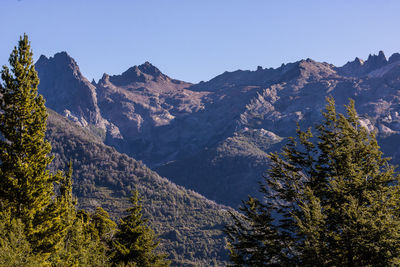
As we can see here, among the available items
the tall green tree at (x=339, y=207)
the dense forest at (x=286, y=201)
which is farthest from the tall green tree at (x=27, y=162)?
the tall green tree at (x=339, y=207)

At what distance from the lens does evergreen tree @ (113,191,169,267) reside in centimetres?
4028

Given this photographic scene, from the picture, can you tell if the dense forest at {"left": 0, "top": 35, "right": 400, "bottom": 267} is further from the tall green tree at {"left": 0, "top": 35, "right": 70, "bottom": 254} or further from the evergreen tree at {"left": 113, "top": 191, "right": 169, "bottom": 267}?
the evergreen tree at {"left": 113, "top": 191, "right": 169, "bottom": 267}

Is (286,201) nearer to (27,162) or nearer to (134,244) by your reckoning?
(27,162)

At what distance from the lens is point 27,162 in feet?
86.7

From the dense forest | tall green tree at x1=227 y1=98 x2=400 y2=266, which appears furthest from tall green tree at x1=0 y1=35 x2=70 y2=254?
tall green tree at x1=227 y1=98 x2=400 y2=266

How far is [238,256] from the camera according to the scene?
71.9 ft

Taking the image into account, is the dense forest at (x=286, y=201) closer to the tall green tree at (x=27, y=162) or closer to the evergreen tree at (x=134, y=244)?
the tall green tree at (x=27, y=162)

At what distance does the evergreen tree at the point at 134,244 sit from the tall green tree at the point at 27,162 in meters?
14.2

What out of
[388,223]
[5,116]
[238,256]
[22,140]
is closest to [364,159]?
[388,223]

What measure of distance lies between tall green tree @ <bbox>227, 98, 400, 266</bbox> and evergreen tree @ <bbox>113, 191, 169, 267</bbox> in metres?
20.2

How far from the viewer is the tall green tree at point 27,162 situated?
25734 millimetres

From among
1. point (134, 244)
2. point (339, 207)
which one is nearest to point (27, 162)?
A: point (134, 244)

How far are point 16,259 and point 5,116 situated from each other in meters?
10.8

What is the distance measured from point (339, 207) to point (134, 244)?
26.9 meters
